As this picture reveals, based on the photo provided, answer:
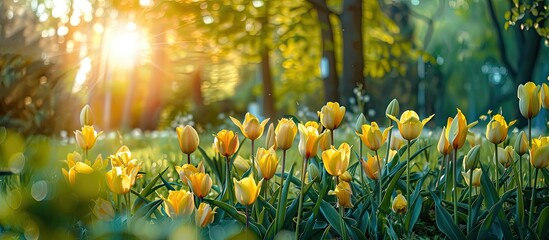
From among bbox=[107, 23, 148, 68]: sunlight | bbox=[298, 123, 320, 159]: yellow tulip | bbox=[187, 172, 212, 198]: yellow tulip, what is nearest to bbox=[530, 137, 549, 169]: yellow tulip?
bbox=[298, 123, 320, 159]: yellow tulip

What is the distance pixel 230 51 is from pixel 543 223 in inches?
487

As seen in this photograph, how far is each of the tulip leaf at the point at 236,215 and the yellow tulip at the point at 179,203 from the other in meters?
0.29

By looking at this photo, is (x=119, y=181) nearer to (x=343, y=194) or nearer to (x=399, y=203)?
(x=343, y=194)

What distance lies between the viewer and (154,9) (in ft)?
38.3

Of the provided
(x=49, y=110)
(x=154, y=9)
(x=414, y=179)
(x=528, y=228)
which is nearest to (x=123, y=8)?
(x=154, y=9)

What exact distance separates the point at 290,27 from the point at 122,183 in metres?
11.0

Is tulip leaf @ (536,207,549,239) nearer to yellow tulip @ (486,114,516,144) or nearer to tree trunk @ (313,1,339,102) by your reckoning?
yellow tulip @ (486,114,516,144)

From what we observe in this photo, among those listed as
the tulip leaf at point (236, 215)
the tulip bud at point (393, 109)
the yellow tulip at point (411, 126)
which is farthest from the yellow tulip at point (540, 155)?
the tulip leaf at point (236, 215)

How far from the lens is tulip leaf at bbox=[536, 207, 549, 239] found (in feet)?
7.27

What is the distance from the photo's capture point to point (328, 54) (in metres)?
11.7

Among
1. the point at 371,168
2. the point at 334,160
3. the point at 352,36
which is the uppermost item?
the point at 334,160

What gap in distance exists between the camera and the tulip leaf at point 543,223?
2.22 m

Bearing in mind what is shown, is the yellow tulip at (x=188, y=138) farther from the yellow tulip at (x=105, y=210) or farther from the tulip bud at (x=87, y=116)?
the tulip bud at (x=87, y=116)

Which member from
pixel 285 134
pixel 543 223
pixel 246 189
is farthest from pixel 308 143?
pixel 543 223
